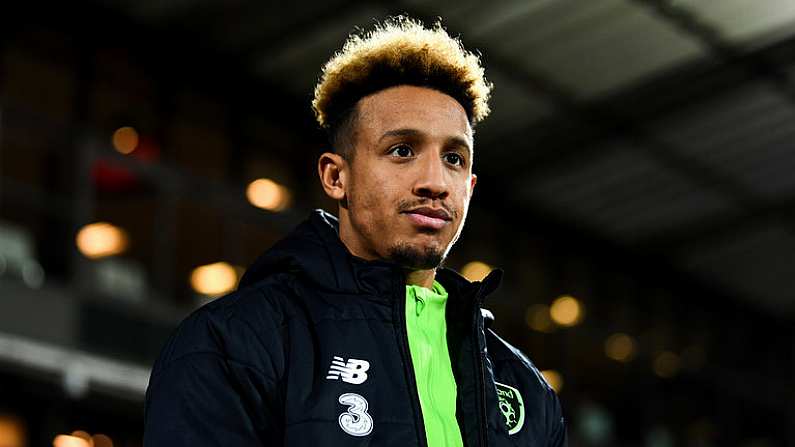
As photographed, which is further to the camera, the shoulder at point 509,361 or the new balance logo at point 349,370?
the shoulder at point 509,361

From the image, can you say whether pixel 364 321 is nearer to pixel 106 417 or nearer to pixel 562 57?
pixel 106 417

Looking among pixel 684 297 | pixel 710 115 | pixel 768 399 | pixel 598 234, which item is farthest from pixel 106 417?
pixel 768 399

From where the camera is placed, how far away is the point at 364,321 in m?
2.51

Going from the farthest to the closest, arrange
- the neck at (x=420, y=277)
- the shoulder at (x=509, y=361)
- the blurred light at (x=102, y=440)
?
the blurred light at (x=102, y=440), the shoulder at (x=509, y=361), the neck at (x=420, y=277)

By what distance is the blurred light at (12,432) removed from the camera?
14.1 meters

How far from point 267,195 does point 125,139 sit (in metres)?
2.60

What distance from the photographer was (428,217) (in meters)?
2.60

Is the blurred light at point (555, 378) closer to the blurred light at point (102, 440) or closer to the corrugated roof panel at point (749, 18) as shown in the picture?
the corrugated roof panel at point (749, 18)

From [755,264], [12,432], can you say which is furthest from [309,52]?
[755,264]

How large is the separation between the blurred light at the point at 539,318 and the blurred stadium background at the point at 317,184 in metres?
0.06

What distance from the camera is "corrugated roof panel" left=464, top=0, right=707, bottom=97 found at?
16703 mm

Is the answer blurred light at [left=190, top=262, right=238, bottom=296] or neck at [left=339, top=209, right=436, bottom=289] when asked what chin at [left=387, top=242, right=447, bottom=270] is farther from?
blurred light at [left=190, top=262, right=238, bottom=296]

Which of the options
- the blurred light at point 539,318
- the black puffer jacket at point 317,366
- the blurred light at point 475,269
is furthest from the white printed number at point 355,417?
the blurred light at point 539,318

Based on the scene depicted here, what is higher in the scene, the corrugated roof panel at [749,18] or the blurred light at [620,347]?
the corrugated roof panel at [749,18]
